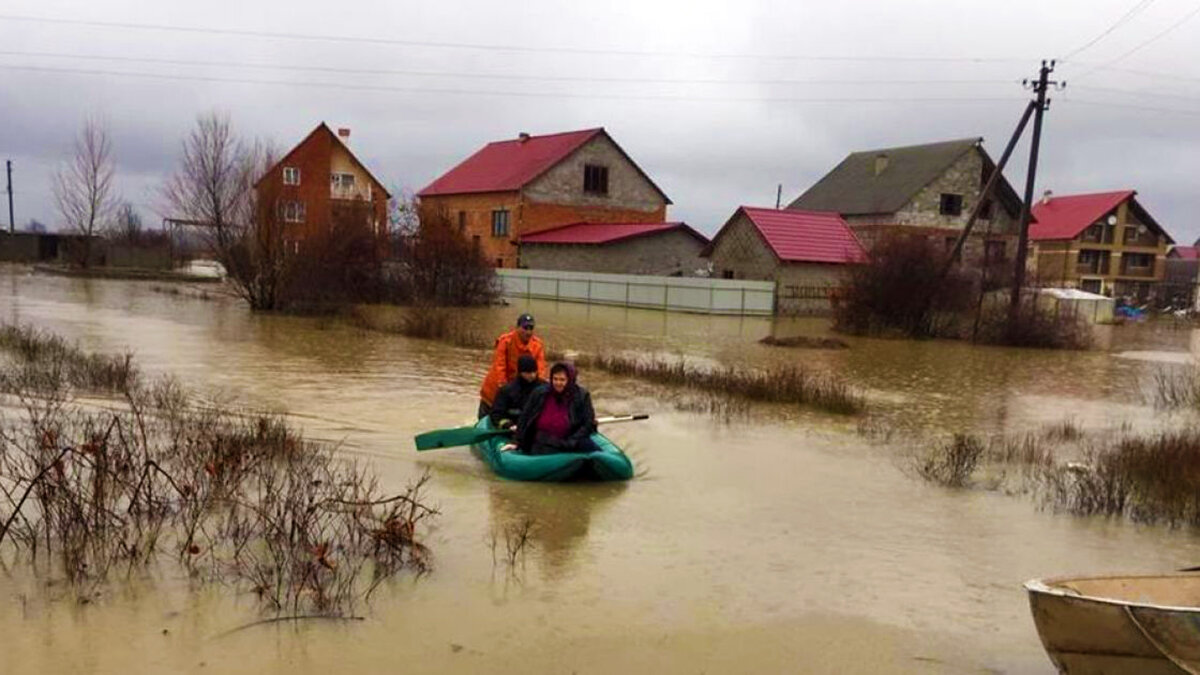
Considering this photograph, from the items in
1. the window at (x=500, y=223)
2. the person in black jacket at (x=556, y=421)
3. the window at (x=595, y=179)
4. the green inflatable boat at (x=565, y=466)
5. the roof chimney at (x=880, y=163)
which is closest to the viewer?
the green inflatable boat at (x=565, y=466)

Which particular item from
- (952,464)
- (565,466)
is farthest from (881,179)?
(565,466)

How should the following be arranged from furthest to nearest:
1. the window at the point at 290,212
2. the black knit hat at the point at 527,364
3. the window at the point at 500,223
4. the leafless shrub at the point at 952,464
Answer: the window at the point at 500,223
the window at the point at 290,212
the leafless shrub at the point at 952,464
the black knit hat at the point at 527,364

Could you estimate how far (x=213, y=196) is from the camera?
4069cm

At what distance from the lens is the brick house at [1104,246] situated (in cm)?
5712

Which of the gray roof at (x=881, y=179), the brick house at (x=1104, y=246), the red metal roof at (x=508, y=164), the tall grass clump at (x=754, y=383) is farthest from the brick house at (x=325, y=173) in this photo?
the brick house at (x=1104, y=246)

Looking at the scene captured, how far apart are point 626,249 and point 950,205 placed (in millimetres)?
17830

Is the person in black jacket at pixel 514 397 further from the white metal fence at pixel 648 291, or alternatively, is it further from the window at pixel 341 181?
the window at pixel 341 181

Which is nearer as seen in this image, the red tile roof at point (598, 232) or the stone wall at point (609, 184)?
the red tile roof at point (598, 232)

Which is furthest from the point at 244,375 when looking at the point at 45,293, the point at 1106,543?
the point at 45,293

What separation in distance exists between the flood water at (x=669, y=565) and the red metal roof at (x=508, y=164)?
3428 centimetres

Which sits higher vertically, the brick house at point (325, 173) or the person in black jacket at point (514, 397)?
the brick house at point (325, 173)

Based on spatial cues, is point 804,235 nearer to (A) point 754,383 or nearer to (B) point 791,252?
(B) point 791,252

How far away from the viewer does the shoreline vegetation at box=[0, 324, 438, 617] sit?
6.18 metres

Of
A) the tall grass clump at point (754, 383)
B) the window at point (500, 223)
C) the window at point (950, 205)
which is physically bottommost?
the tall grass clump at point (754, 383)
